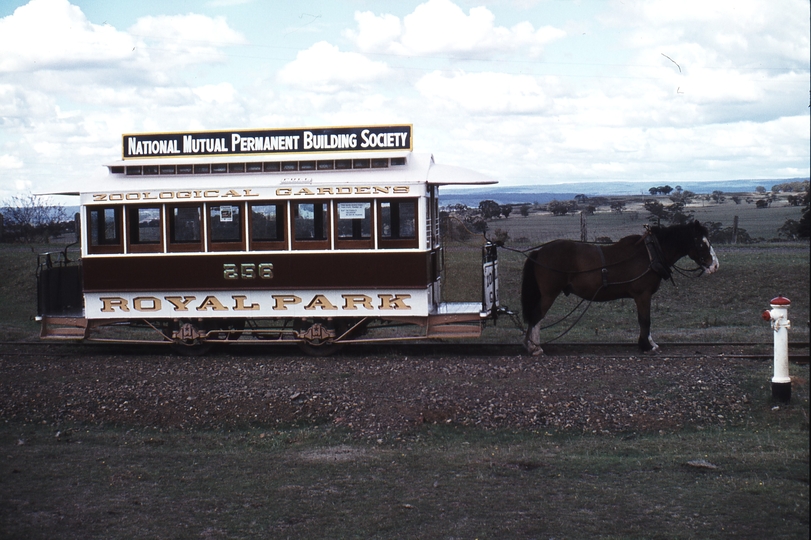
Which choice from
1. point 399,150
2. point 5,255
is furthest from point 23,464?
point 5,255

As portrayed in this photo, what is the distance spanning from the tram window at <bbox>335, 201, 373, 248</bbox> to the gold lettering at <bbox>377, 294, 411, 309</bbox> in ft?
2.88

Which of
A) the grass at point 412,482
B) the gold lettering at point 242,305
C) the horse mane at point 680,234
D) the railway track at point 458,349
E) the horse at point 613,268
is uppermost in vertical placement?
the horse mane at point 680,234

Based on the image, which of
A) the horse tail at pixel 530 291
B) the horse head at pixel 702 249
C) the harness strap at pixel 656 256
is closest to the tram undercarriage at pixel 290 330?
the horse tail at pixel 530 291

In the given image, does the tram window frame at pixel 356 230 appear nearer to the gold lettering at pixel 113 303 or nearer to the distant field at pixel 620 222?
the gold lettering at pixel 113 303

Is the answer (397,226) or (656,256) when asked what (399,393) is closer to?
(397,226)

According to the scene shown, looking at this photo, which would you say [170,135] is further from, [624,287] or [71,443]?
[624,287]

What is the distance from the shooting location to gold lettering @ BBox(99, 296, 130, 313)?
13.9 meters

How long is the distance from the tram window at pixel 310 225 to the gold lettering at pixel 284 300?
0.85 m

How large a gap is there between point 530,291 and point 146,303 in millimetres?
6514

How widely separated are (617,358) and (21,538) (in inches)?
336

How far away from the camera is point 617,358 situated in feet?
39.6

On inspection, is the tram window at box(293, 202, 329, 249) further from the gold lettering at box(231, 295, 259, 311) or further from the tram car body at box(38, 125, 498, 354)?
the gold lettering at box(231, 295, 259, 311)

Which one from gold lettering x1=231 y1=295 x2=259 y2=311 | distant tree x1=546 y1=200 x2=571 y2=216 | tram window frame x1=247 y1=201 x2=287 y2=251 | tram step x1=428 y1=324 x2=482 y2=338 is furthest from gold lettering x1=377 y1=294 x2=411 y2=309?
distant tree x1=546 y1=200 x2=571 y2=216

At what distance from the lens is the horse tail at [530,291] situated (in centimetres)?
1328
